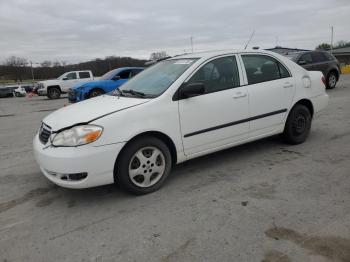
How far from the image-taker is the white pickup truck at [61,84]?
74.1ft

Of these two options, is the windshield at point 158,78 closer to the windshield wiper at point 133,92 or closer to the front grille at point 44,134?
the windshield wiper at point 133,92

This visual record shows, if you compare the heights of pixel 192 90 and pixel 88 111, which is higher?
pixel 192 90

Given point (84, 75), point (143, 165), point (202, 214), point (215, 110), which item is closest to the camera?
point (202, 214)

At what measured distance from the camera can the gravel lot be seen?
2.78m

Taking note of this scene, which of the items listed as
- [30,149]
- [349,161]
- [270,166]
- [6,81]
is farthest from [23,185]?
[6,81]

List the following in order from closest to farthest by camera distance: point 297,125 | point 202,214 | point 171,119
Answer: point 202,214
point 171,119
point 297,125

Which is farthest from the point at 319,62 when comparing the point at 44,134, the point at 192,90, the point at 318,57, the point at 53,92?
the point at 53,92

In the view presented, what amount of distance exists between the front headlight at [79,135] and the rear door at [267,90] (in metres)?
2.25

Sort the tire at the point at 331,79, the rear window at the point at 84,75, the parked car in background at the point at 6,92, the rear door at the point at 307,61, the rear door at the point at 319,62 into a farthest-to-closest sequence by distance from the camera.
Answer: the parked car in background at the point at 6,92, the rear window at the point at 84,75, the tire at the point at 331,79, the rear door at the point at 319,62, the rear door at the point at 307,61

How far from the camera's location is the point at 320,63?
13.6m

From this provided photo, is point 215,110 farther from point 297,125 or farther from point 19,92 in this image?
point 19,92

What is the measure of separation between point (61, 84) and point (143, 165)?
20673 mm

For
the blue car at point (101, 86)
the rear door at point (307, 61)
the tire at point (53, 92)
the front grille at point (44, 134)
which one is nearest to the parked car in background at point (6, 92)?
the tire at point (53, 92)

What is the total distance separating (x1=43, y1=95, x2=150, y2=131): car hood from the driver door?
647 millimetres
